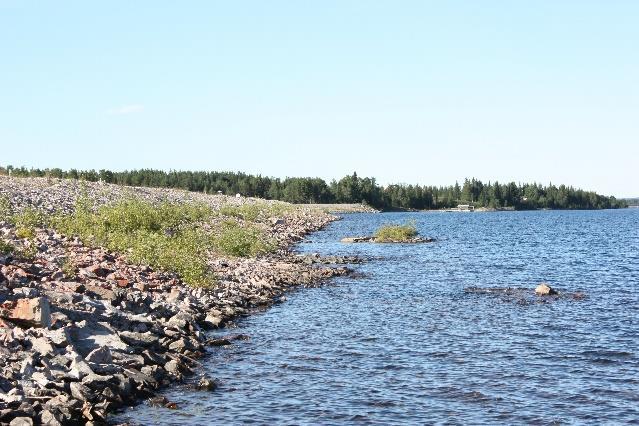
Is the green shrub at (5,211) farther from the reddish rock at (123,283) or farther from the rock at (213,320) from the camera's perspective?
the rock at (213,320)

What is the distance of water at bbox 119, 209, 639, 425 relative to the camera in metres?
17.9

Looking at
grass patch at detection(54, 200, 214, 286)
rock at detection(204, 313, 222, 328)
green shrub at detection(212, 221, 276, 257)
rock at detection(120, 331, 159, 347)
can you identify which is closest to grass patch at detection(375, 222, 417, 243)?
green shrub at detection(212, 221, 276, 257)

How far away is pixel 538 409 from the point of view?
18172 millimetres

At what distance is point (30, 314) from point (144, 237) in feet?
66.1

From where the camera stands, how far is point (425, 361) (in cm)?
2305

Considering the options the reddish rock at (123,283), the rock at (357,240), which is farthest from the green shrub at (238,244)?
the rock at (357,240)

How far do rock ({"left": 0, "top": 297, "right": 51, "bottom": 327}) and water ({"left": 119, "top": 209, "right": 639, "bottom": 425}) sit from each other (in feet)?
14.6

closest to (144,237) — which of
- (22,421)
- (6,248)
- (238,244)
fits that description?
(238,244)

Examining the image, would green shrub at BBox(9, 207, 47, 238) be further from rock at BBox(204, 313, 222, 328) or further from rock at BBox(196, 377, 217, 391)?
rock at BBox(196, 377, 217, 391)

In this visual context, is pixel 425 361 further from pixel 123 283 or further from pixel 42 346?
pixel 123 283

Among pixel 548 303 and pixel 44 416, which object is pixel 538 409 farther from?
pixel 548 303

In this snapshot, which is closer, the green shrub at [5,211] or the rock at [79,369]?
the rock at [79,369]

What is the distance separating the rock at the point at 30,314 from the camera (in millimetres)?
19422

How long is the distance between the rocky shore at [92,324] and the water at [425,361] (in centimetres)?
104
